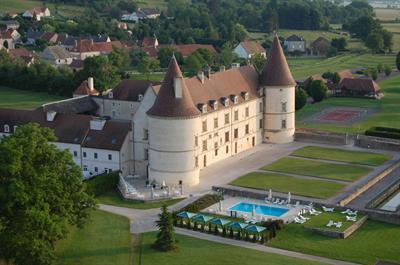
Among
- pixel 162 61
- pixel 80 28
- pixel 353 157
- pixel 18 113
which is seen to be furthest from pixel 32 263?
pixel 80 28

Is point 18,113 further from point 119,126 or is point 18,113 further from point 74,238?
point 74,238

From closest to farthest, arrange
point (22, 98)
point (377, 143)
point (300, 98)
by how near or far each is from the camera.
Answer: point (377, 143) → point (300, 98) → point (22, 98)

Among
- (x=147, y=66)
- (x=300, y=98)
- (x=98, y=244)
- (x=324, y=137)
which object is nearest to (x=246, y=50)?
(x=147, y=66)

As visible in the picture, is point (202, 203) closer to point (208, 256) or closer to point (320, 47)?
point (208, 256)

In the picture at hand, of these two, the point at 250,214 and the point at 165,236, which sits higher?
the point at 165,236

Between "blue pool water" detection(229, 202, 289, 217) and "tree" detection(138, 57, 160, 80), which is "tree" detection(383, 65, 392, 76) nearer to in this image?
"tree" detection(138, 57, 160, 80)

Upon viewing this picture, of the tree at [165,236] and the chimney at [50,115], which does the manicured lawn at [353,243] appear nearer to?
the tree at [165,236]
